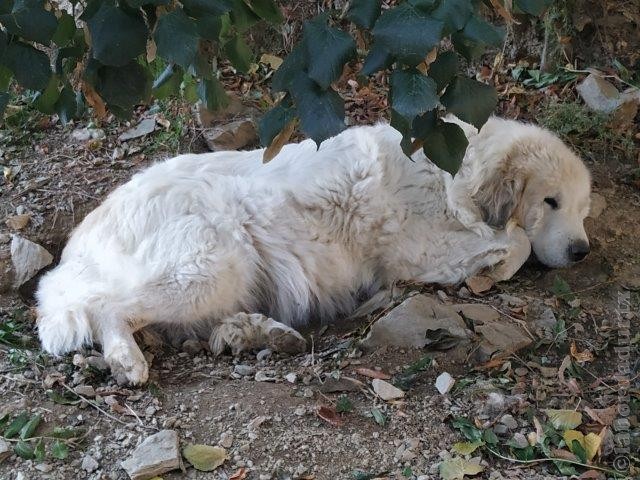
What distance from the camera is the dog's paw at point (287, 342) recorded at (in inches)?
164

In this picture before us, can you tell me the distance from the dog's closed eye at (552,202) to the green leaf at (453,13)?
10.5ft

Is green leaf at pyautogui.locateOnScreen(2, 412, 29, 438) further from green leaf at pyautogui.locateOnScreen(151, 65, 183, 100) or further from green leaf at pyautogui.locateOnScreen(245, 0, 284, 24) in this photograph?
green leaf at pyautogui.locateOnScreen(245, 0, 284, 24)

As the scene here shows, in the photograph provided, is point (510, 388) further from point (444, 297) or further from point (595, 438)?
point (444, 297)

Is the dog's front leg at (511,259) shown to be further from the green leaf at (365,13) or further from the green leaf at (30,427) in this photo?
the green leaf at (365,13)

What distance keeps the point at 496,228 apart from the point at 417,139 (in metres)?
2.78

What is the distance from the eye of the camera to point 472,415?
327cm

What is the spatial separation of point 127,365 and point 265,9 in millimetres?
2091

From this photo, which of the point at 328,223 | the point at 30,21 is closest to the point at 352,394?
the point at 328,223

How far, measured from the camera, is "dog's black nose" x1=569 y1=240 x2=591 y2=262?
4637 mm

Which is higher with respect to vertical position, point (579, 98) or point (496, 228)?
point (579, 98)

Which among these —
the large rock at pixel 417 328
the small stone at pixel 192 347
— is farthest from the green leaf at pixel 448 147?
the small stone at pixel 192 347

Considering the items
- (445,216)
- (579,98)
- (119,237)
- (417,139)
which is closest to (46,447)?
(119,237)

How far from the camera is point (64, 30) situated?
232cm

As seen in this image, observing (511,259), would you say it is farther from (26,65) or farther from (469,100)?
(26,65)
